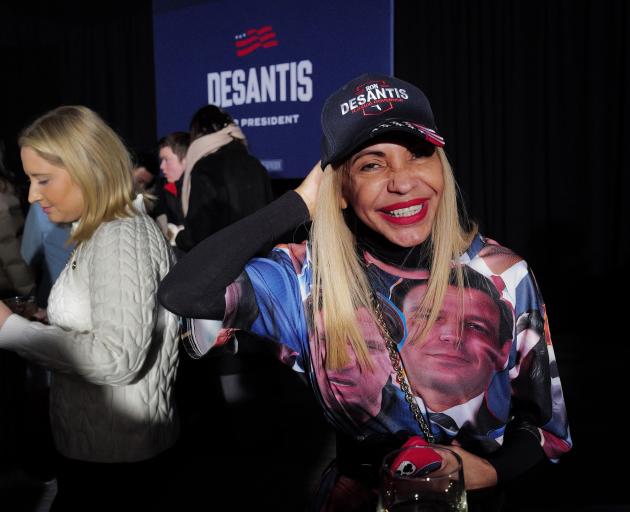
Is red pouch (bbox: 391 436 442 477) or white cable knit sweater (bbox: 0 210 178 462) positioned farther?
white cable knit sweater (bbox: 0 210 178 462)

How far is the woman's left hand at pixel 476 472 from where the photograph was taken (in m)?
0.98

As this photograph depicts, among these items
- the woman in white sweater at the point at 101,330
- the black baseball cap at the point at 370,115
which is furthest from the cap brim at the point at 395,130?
the woman in white sweater at the point at 101,330

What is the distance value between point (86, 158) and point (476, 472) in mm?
1145

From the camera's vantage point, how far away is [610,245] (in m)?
4.81

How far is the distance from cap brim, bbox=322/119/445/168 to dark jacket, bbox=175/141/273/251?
2344mm

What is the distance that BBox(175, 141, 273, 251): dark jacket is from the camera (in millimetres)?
3434

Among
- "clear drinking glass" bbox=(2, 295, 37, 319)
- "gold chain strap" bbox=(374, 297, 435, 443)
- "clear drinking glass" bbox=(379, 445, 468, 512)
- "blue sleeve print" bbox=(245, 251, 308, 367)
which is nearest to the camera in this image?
"clear drinking glass" bbox=(379, 445, 468, 512)

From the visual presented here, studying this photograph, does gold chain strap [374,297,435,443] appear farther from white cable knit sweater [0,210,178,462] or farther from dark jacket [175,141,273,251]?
dark jacket [175,141,273,251]

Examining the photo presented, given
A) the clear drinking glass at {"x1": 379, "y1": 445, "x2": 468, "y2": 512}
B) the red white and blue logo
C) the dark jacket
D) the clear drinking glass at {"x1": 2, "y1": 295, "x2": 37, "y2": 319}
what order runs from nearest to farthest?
the clear drinking glass at {"x1": 379, "y1": 445, "x2": 468, "y2": 512} < the clear drinking glass at {"x1": 2, "y1": 295, "x2": 37, "y2": 319} < the dark jacket < the red white and blue logo

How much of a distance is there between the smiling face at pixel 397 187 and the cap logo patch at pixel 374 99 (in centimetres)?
5

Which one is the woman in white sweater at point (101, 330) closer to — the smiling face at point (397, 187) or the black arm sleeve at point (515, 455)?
the smiling face at point (397, 187)

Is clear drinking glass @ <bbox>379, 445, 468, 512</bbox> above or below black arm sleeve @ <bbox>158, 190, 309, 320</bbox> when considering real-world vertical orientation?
below

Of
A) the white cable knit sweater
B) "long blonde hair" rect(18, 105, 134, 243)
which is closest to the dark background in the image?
"long blonde hair" rect(18, 105, 134, 243)

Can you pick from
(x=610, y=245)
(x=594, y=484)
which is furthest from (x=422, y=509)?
(x=610, y=245)
